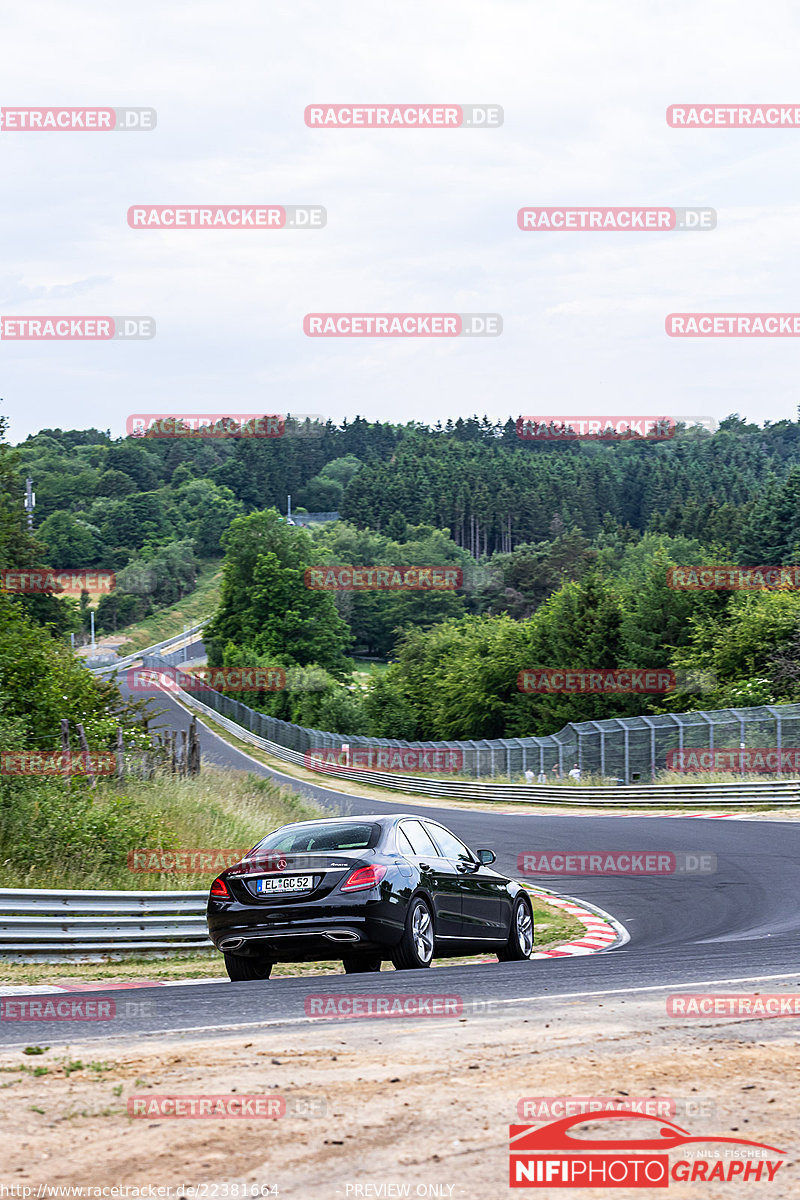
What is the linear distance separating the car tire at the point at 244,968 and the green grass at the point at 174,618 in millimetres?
136852

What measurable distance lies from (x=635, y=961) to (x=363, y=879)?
2.58 m

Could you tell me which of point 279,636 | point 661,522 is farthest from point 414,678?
point 661,522

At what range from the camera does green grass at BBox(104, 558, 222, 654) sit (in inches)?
6024

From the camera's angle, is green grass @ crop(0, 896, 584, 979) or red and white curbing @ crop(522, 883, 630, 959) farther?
red and white curbing @ crop(522, 883, 630, 959)

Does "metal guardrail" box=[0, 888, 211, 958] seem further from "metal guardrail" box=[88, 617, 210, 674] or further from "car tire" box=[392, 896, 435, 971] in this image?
"metal guardrail" box=[88, 617, 210, 674]

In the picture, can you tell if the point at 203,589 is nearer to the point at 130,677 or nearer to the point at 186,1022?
the point at 130,677

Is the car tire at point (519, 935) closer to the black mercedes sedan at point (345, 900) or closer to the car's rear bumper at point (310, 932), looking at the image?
the black mercedes sedan at point (345, 900)

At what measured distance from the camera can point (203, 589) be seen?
178750mm

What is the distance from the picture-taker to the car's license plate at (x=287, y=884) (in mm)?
10469

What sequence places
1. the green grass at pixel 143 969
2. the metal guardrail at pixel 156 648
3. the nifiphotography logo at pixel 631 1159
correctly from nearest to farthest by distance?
the nifiphotography logo at pixel 631 1159 → the green grass at pixel 143 969 → the metal guardrail at pixel 156 648

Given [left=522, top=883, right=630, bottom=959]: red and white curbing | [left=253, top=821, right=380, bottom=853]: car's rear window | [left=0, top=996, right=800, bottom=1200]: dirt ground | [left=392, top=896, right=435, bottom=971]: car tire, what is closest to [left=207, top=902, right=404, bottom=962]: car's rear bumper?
[left=392, top=896, right=435, bottom=971]: car tire

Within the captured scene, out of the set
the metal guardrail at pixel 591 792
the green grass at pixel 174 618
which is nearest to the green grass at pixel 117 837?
the metal guardrail at pixel 591 792

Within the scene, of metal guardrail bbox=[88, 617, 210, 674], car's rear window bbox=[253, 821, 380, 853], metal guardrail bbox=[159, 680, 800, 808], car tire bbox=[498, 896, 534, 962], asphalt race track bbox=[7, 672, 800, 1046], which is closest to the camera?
asphalt race track bbox=[7, 672, 800, 1046]

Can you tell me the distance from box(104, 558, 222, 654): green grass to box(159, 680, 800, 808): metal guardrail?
279 ft
